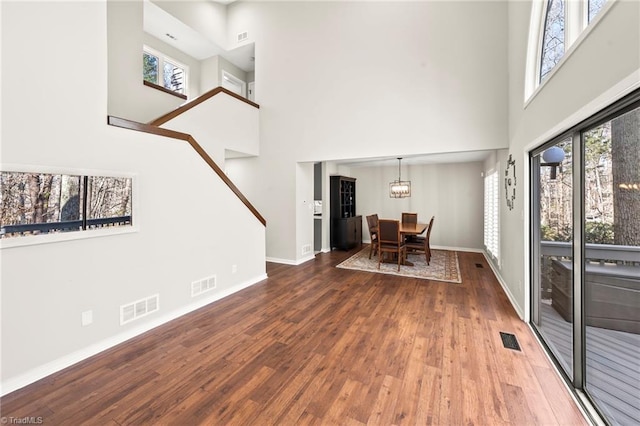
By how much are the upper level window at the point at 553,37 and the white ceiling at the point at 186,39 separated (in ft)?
19.7

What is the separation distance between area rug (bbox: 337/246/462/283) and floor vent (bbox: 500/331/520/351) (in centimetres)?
179

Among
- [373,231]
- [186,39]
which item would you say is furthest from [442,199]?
[186,39]

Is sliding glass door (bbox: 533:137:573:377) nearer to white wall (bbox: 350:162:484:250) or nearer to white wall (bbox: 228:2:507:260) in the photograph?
white wall (bbox: 228:2:507:260)

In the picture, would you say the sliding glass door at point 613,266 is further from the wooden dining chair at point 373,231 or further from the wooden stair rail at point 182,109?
the wooden stair rail at point 182,109

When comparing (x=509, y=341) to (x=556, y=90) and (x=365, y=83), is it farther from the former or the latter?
(x=365, y=83)

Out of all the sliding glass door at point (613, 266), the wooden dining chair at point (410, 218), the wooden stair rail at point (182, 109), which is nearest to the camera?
Result: the sliding glass door at point (613, 266)

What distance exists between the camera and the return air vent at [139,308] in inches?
104

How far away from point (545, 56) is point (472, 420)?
3.41 meters

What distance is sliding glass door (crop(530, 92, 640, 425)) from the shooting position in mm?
1472

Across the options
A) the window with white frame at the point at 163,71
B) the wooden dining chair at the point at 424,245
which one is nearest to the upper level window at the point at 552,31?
the wooden dining chair at the point at 424,245

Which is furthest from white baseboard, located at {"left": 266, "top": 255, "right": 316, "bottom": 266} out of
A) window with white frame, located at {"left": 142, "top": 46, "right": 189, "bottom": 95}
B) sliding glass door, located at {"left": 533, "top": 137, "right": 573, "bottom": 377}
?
window with white frame, located at {"left": 142, "top": 46, "right": 189, "bottom": 95}

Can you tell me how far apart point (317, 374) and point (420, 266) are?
13.2ft

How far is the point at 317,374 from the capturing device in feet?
7.00

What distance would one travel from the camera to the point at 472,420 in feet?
5.52
